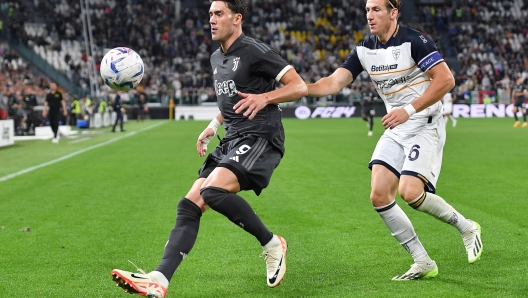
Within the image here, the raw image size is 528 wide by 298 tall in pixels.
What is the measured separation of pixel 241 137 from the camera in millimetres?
5746

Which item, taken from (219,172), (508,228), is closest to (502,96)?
(508,228)

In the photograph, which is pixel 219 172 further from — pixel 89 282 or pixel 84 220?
pixel 84 220

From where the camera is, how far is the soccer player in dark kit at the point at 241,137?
212 inches

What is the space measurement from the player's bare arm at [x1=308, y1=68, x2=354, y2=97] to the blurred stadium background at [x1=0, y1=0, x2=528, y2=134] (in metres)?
38.5

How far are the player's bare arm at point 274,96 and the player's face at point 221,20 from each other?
549 mm

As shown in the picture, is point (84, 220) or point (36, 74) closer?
point (84, 220)

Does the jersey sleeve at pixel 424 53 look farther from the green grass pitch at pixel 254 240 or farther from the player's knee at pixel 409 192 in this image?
the green grass pitch at pixel 254 240

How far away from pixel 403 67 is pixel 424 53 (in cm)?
26

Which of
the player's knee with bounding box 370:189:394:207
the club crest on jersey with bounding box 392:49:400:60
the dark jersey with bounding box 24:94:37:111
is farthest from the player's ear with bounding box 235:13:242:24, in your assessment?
the dark jersey with bounding box 24:94:37:111

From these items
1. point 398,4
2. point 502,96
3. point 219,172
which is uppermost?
point 398,4

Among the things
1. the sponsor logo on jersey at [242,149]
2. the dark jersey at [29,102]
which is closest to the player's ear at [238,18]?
the sponsor logo on jersey at [242,149]

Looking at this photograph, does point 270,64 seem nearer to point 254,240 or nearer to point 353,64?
point 353,64

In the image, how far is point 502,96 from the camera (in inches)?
1906

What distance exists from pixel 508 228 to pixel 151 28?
4938cm
